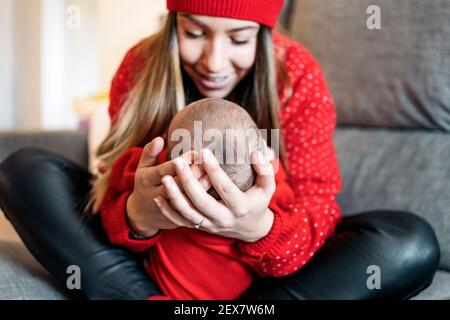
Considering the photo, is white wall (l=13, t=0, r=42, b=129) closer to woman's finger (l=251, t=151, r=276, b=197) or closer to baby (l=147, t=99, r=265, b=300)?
baby (l=147, t=99, r=265, b=300)

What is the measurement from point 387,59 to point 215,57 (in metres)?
0.55

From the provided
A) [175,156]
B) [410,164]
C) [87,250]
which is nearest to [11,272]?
[87,250]

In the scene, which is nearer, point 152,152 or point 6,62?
point 152,152

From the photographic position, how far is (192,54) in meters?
0.90

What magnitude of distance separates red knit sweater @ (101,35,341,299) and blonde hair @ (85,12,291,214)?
0.12ft

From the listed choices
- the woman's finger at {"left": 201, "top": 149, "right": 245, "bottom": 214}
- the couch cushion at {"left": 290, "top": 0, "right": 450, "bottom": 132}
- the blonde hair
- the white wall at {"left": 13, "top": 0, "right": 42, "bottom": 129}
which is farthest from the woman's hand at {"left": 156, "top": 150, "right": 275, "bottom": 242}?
the white wall at {"left": 13, "top": 0, "right": 42, "bottom": 129}

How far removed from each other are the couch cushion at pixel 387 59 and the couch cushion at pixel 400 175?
0.05m

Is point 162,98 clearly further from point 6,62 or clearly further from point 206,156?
point 6,62

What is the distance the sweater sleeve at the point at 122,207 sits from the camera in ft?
2.71

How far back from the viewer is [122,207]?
0.83 metres

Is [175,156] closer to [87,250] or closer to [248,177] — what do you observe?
[248,177]

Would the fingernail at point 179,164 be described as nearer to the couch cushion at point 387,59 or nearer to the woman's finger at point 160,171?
the woman's finger at point 160,171

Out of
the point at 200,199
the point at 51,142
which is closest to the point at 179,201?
the point at 200,199
